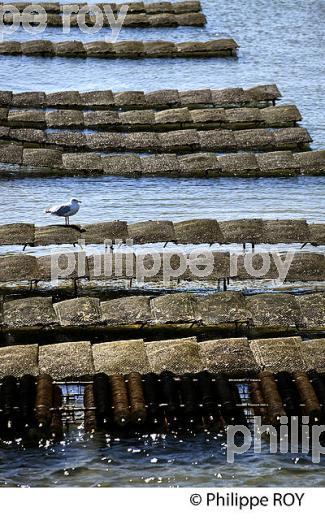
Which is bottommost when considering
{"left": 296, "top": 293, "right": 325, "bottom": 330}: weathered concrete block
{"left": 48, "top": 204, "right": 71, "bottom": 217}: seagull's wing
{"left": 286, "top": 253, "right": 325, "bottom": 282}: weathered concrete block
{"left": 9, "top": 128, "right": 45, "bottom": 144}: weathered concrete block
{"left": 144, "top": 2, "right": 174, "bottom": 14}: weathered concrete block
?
{"left": 296, "top": 293, "right": 325, "bottom": 330}: weathered concrete block

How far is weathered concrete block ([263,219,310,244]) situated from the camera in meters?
45.2

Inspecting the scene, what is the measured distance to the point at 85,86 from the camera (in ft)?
232

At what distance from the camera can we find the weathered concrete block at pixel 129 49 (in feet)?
248

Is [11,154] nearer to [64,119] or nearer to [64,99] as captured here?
[64,119]

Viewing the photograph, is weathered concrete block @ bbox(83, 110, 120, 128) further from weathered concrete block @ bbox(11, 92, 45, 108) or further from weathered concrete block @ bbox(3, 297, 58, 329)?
weathered concrete block @ bbox(3, 297, 58, 329)

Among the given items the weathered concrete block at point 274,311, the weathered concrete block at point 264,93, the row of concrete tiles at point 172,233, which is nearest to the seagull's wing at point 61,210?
the row of concrete tiles at point 172,233

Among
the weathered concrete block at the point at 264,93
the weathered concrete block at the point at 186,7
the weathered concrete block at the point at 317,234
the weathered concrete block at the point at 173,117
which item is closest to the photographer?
the weathered concrete block at the point at 317,234

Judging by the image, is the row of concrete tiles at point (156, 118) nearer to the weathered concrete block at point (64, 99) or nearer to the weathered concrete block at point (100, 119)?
the weathered concrete block at point (100, 119)

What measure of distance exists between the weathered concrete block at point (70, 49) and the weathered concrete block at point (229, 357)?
141 feet

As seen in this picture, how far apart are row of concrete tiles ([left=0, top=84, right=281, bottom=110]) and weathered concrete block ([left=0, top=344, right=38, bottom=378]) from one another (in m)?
29.7

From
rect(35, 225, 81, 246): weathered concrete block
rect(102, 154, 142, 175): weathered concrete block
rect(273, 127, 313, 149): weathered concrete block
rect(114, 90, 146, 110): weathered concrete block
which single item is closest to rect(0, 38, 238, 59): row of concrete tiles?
rect(114, 90, 146, 110): weathered concrete block

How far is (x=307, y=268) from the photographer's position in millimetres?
42312

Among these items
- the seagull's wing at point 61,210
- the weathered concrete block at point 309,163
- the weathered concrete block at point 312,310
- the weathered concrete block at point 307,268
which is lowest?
the weathered concrete block at point 312,310

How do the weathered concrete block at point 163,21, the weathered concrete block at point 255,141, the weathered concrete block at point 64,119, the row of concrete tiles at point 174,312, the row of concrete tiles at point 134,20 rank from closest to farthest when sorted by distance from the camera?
1. the row of concrete tiles at point 174,312
2. the weathered concrete block at point 255,141
3. the weathered concrete block at point 64,119
4. the row of concrete tiles at point 134,20
5. the weathered concrete block at point 163,21
